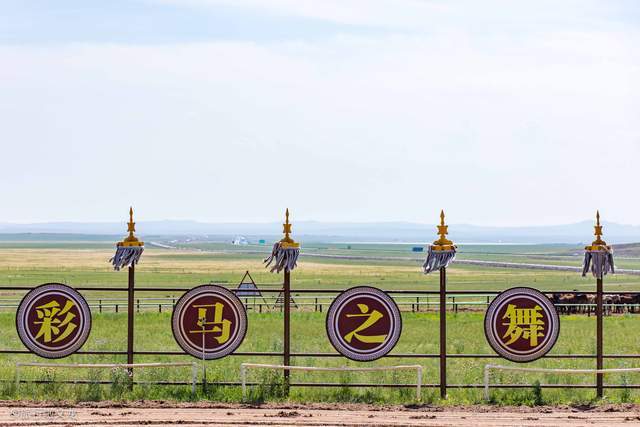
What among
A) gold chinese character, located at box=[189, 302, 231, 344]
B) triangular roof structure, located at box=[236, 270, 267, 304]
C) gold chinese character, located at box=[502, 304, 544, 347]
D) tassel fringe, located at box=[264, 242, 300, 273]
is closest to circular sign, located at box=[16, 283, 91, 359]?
gold chinese character, located at box=[189, 302, 231, 344]

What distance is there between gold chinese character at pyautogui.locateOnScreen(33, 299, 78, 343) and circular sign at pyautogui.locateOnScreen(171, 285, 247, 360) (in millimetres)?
1874

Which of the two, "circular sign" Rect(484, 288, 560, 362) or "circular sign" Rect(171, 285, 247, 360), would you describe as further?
"circular sign" Rect(171, 285, 247, 360)

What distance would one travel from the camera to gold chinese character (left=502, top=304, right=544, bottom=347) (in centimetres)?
1716

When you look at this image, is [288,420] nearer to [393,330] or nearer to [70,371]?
[393,330]

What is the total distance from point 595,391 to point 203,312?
7.11 meters

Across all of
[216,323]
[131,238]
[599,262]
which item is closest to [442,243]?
[599,262]

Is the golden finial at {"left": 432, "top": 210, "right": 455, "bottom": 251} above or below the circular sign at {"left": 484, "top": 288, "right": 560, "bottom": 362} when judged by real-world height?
above

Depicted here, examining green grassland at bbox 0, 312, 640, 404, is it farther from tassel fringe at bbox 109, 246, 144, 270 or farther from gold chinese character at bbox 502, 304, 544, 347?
tassel fringe at bbox 109, 246, 144, 270

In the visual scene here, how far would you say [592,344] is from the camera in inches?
1121

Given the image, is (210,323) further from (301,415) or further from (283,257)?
(301,415)

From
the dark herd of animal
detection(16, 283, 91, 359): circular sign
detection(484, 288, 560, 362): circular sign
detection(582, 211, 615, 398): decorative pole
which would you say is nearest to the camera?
detection(582, 211, 615, 398): decorative pole

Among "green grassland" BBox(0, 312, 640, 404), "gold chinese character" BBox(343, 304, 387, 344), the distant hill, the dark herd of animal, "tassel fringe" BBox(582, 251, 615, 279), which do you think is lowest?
"green grassland" BBox(0, 312, 640, 404)

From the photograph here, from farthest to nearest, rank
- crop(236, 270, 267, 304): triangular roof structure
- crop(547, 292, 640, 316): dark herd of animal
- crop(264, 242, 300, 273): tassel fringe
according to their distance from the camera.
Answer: crop(547, 292, 640, 316): dark herd of animal
crop(236, 270, 267, 304): triangular roof structure
crop(264, 242, 300, 273): tassel fringe

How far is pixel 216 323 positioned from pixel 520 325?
207 inches
